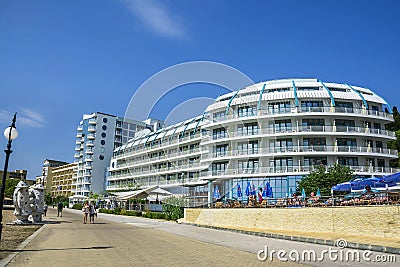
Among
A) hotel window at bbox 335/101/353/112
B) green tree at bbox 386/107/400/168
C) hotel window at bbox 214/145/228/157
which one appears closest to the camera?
hotel window at bbox 335/101/353/112

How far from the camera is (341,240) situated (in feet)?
43.2

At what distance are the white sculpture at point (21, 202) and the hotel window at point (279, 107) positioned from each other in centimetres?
2918

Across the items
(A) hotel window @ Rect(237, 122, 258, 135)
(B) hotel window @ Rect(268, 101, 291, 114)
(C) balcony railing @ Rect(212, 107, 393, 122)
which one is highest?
(B) hotel window @ Rect(268, 101, 291, 114)

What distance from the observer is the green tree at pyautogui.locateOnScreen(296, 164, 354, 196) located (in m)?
32.4

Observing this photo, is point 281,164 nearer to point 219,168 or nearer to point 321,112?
point 321,112

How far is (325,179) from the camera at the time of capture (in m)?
32.8

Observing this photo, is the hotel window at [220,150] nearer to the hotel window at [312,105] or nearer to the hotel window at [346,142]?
the hotel window at [312,105]

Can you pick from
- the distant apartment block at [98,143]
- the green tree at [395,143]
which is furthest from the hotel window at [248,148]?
the distant apartment block at [98,143]

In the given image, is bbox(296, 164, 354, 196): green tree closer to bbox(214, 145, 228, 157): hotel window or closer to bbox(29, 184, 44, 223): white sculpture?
bbox(214, 145, 228, 157): hotel window

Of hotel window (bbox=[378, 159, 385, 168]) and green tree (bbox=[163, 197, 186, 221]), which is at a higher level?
hotel window (bbox=[378, 159, 385, 168])

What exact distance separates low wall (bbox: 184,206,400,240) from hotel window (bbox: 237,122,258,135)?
58.1 feet

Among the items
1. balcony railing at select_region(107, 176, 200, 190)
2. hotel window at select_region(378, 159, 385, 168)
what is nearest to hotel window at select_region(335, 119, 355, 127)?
hotel window at select_region(378, 159, 385, 168)

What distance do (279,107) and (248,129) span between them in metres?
4.70

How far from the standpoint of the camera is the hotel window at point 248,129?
138 feet
